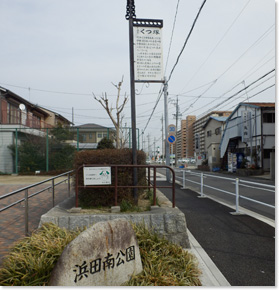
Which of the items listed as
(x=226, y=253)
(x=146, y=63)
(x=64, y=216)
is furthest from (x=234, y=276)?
(x=146, y=63)

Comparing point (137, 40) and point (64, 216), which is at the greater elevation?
point (137, 40)

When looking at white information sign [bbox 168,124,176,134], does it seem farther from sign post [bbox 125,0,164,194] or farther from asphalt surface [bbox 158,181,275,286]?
sign post [bbox 125,0,164,194]

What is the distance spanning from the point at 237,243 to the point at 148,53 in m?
4.51

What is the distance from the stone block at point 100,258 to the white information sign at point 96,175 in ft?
5.41

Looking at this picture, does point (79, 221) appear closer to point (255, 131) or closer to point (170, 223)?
point (170, 223)

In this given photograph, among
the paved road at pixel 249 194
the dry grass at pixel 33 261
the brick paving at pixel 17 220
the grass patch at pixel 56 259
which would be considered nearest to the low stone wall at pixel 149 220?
the grass patch at pixel 56 259

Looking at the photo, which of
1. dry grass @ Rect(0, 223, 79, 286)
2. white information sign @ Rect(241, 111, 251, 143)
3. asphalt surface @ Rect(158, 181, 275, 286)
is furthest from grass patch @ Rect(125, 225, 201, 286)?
white information sign @ Rect(241, 111, 251, 143)

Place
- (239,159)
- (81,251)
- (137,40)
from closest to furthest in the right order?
1. (81,251)
2. (137,40)
3. (239,159)

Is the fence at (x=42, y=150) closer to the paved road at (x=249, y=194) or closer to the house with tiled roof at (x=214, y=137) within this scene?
the paved road at (x=249, y=194)

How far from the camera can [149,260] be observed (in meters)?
3.29

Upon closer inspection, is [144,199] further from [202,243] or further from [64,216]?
[64,216]

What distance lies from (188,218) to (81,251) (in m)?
4.08

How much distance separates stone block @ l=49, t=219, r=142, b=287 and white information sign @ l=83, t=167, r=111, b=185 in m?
1.65

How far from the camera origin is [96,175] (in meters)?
4.68
